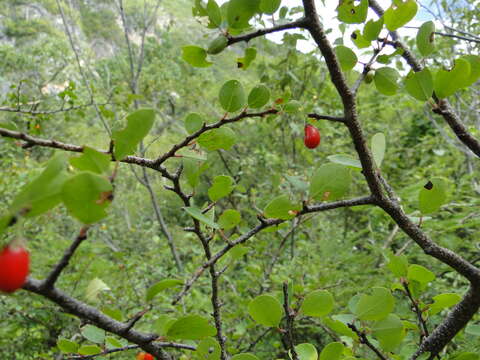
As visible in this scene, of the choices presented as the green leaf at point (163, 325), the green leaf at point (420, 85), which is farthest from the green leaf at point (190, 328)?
the green leaf at point (420, 85)

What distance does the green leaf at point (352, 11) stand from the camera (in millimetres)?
427

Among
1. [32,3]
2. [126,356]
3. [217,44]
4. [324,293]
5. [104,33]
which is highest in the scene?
[32,3]

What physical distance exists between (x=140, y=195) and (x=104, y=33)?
4.69m

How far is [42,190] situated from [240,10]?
271mm

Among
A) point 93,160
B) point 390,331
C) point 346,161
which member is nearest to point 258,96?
point 346,161

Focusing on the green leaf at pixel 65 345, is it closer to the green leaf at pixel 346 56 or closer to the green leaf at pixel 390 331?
the green leaf at pixel 390 331

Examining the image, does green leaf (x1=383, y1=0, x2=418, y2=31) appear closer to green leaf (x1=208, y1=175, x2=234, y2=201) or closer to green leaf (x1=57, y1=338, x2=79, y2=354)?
green leaf (x1=208, y1=175, x2=234, y2=201)

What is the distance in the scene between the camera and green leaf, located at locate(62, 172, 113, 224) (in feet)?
0.73

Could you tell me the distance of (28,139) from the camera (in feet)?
1.05

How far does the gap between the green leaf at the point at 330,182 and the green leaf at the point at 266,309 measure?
0.42ft

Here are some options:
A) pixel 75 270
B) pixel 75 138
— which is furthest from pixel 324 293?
pixel 75 138

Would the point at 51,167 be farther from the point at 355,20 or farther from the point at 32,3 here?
the point at 32,3

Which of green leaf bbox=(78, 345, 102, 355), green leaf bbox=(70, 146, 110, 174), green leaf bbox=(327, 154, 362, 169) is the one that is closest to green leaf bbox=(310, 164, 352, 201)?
green leaf bbox=(327, 154, 362, 169)

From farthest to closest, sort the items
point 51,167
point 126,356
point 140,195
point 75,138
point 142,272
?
1. point 75,138
2. point 140,195
3. point 142,272
4. point 126,356
5. point 51,167
